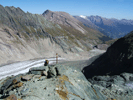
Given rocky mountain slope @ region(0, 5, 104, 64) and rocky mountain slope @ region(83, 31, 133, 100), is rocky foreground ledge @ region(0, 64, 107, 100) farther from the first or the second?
rocky mountain slope @ region(0, 5, 104, 64)

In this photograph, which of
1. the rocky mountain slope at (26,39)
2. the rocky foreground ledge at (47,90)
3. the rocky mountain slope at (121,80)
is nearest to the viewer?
the rocky foreground ledge at (47,90)

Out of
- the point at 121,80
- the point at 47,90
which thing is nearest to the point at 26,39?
the point at 121,80

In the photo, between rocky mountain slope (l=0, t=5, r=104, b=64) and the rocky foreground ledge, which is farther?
rocky mountain slope (l=0, t=5, r=104, b=64)

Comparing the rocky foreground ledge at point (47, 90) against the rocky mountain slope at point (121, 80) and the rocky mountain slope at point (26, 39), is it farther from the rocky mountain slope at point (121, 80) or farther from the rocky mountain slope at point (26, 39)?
the rocky mountain slope at point (26, 39)

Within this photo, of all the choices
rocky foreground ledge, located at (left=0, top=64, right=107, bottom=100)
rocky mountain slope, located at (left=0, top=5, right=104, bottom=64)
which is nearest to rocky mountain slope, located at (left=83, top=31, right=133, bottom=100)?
rocky foreground ledge, located at (left=0, top=64, right=107, bottom=100)

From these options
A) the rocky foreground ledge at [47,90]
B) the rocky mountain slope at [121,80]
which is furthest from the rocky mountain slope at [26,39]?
the rocky foreground ledge at [47,90]

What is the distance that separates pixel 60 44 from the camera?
6281 centimetres

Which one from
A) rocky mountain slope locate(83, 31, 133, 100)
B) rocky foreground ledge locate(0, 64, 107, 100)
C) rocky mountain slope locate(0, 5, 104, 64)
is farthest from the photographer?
rocky mountain slope locate(0, 5, 104, 64)

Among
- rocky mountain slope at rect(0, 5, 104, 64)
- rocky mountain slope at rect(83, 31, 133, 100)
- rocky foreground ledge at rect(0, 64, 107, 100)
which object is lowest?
rocky mountain slope at rect(83, 31, 133, 100)

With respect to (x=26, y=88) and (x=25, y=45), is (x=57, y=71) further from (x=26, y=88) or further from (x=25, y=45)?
(x=25, y=45)

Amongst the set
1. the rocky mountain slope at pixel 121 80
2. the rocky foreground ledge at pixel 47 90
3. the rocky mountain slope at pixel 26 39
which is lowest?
the rocky mountain slope at pixel 121 80

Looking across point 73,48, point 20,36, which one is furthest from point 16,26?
point 73,48

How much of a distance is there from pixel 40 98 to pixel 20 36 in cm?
5046

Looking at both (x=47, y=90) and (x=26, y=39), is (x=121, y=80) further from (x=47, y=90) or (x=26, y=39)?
(x=26, y=39)
